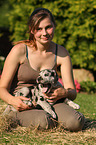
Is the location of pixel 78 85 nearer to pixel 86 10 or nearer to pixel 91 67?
pixel 91 67

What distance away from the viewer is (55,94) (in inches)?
130

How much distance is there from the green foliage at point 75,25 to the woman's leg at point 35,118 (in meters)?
5.18

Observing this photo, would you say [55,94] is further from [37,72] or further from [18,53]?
[18,53]

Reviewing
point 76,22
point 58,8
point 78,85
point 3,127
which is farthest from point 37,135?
point 58,8

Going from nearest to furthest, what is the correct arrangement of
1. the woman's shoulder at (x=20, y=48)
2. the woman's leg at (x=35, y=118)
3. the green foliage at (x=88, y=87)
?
1. the woman's leg at (x=35, y=118)
2. the woman's shoulder at (x=20, y=48)
3. the green foliage at (x=88, y=87)

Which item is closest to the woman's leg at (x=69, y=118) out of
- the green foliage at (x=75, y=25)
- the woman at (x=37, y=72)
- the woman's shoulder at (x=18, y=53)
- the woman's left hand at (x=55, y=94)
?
the woman at (x=37, y=72)

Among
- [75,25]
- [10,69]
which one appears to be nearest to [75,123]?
[10,69]

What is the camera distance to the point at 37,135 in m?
3.01

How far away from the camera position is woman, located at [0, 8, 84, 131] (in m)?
3.22

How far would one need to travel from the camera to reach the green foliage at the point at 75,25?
7.88 metres

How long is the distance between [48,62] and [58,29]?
5.11 m

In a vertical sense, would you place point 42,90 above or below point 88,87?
above

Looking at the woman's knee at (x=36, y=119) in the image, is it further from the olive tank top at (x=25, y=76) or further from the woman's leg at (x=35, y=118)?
the olive tank top at (x=25, y=76)

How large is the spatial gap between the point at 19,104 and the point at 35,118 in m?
0.28
